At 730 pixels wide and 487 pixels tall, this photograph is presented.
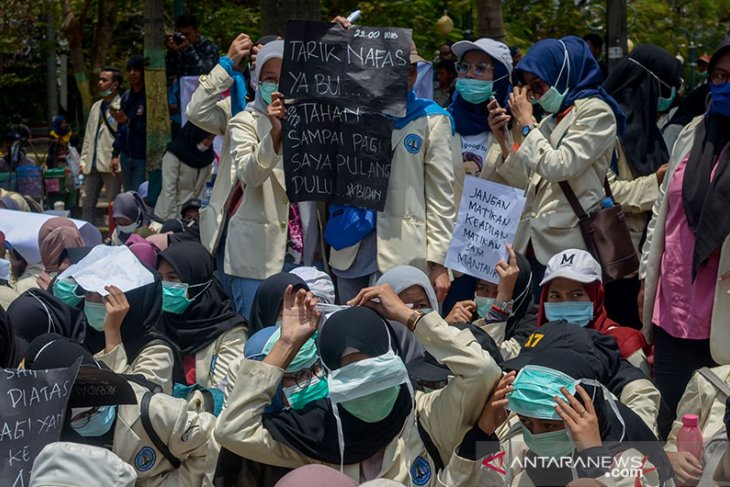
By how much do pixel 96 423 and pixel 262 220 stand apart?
7.68 feet

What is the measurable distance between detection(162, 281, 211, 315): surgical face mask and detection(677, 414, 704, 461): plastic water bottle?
9.55 ft

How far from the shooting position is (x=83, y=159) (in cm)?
1432

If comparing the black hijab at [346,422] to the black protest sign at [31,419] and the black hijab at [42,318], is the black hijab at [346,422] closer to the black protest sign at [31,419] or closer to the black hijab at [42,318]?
the black protest sign at [31,419]

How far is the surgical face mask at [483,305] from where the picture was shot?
22.5ft

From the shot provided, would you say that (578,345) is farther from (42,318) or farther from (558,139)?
(42,318)

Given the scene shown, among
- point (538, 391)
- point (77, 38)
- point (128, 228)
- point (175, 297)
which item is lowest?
point (77, 38)

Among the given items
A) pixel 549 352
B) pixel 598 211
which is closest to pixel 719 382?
pixel 549 352

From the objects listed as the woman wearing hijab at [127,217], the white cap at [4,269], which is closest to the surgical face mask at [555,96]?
the white cap at [4,269]

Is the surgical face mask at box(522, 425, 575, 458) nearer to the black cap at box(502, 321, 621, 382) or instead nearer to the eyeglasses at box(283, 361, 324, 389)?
the black cap at box(502, 321, 621, 382)

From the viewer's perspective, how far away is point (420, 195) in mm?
7277

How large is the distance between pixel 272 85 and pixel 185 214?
3206 millimetres

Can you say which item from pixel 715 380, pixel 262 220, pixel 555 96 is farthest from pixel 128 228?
pixel 715 380

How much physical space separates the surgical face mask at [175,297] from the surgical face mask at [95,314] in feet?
1.67

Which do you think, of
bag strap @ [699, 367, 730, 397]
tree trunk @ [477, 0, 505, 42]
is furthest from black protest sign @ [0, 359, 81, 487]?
tree trunk @ [477, 0, 505, 42]
